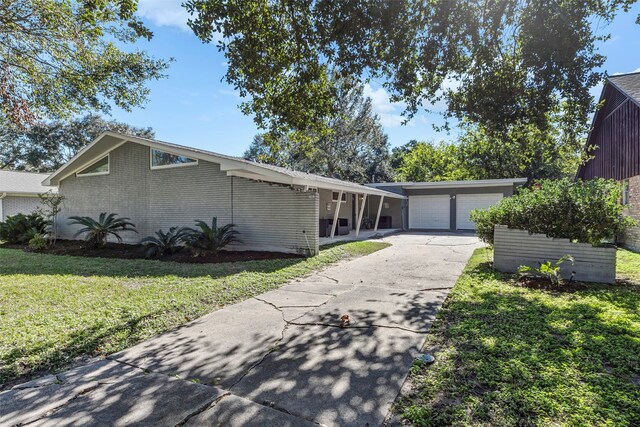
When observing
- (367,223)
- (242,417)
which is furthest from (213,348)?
(367,223)

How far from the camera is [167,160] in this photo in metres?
11.1

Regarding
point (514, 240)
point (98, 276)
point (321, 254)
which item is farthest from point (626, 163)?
point (98, 276)

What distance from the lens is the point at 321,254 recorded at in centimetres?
891

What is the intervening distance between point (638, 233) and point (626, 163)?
2.66 meters

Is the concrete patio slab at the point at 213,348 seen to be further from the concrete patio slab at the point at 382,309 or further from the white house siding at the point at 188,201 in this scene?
the white house siding at the point at 188,201

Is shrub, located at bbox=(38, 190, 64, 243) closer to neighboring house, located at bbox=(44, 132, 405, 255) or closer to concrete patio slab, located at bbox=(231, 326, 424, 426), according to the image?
neighboring house, located at bbox=(44, 132, 405, 255)

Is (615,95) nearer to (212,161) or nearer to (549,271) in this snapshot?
(549,271)

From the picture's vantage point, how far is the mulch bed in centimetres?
872

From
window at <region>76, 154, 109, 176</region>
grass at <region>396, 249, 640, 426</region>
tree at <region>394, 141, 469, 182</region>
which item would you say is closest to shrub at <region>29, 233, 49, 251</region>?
window at <region>76, 154, 109, 176</region>

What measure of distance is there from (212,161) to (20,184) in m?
16.4

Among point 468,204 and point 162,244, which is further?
point 468,204

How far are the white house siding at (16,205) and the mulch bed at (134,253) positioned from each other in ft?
23.7

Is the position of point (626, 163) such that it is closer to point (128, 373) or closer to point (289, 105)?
point (289, 105)

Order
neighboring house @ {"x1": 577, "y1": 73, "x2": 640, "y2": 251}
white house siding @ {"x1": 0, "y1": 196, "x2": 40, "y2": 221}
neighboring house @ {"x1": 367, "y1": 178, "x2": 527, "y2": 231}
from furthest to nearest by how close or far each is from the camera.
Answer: white house siding @ {"x1": 0, "y1": 196, "x2": 40, "y2": 221} < neighboring house @ {"x1": 367, "y1": 178, "x2": 527, "y2": 231} < neighboring house @ {"x1": 577, "y1": 73, "x2": 640, "y2": 251}
